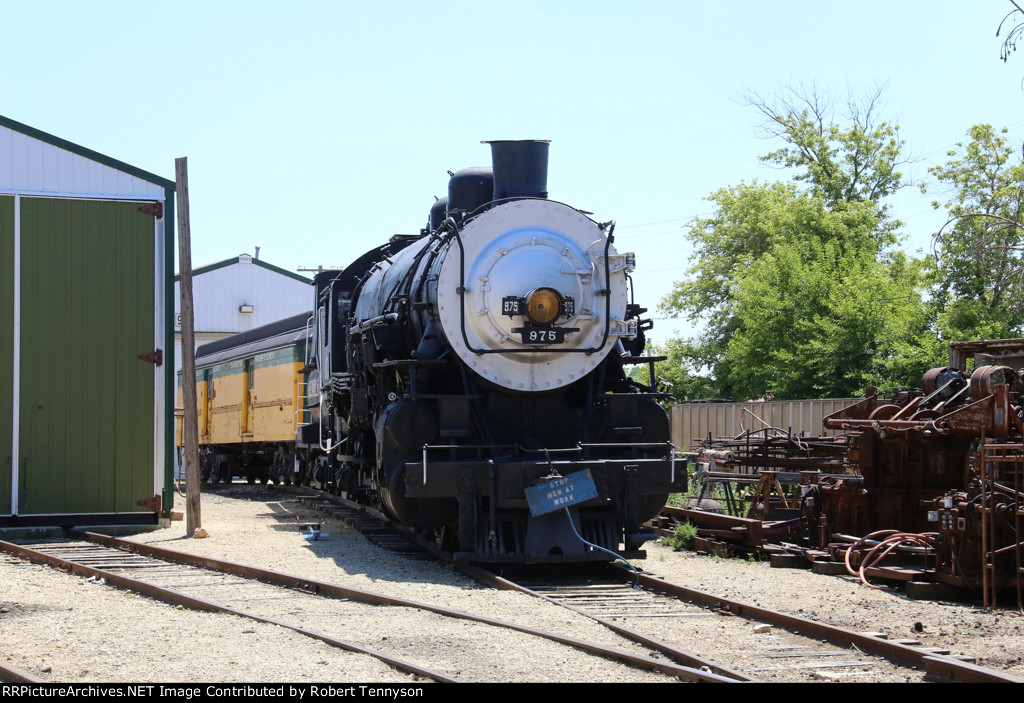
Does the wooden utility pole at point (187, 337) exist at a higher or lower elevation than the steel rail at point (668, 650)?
higher

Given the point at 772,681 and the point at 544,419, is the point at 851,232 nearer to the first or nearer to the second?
the point at 544,419

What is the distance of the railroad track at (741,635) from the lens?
19.0ft

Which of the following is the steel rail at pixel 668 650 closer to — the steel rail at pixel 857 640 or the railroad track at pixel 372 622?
the railroad track at pixel 372 622

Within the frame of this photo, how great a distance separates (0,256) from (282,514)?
17.4 feet

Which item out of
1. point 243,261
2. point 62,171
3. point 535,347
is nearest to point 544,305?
point 535,347

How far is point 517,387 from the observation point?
1012cm

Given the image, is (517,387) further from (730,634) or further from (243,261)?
(243,261)

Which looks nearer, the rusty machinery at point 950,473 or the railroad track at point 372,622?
the railroad track at point 372,622

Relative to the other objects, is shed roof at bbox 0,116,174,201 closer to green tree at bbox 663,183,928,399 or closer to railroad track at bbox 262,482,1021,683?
railroad track at bbox 262,482,1021,683

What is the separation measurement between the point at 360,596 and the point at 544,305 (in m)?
3.13

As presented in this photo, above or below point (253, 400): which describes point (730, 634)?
below

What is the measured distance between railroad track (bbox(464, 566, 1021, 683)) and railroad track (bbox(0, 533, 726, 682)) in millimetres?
457

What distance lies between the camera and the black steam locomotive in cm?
958

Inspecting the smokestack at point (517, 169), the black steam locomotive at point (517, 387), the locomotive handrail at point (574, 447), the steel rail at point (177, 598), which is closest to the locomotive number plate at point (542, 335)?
the black steam locomotive at point (517, 387)
